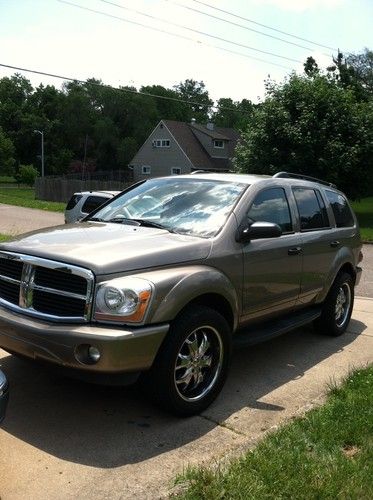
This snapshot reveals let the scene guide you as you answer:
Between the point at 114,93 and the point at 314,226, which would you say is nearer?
the point at 314,226

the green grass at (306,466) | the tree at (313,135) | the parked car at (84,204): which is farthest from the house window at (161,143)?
the green grass at (306,466)

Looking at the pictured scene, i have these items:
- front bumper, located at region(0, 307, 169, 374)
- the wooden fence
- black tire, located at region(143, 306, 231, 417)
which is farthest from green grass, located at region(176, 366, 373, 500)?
the wooden fence

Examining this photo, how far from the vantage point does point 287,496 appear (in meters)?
3.00

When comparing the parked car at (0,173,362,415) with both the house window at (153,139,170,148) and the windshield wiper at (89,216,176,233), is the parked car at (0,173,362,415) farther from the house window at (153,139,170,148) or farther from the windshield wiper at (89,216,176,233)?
the house window at (153,139,170,148)

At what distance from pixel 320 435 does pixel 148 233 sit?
1.91 m

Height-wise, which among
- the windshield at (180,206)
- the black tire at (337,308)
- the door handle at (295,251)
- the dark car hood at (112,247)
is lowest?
the black tire at (337,308)

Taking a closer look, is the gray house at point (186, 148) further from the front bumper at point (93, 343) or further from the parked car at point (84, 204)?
the front bumper at point (93, 343)

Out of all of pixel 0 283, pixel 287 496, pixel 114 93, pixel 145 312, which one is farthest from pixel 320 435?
pixel 114 93

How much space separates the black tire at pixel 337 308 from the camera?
6.27 meters

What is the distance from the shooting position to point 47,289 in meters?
3.76

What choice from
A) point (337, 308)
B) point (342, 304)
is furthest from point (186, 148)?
point (337, 308)

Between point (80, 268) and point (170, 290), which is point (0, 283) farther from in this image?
point (170, 290)

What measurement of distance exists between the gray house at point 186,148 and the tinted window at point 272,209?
49363 mm

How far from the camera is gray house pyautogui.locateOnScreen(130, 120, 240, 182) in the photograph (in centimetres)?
5522
